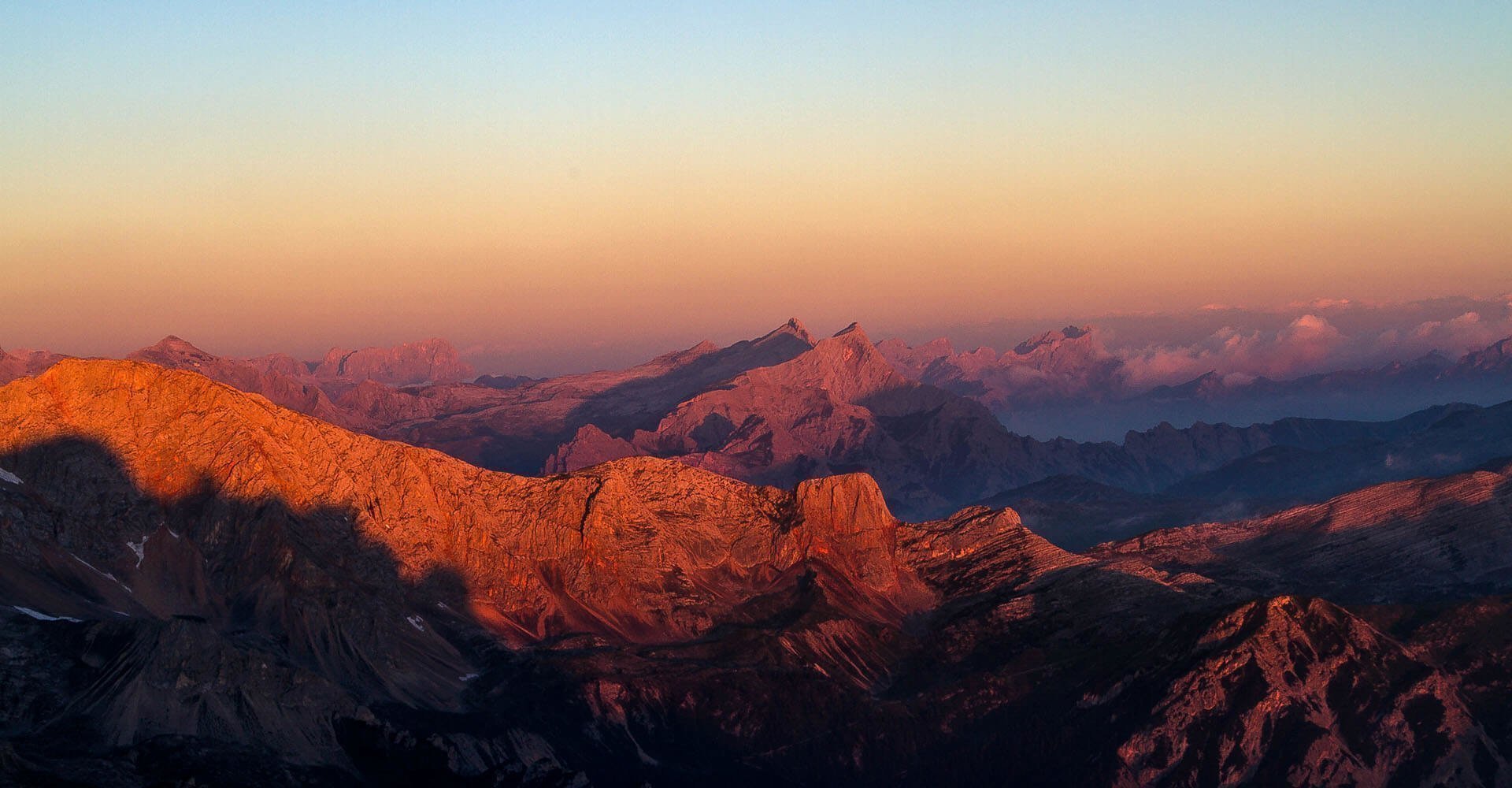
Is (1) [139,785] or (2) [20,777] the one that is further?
(1) [139,785]
